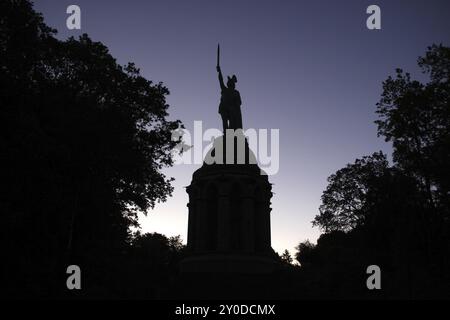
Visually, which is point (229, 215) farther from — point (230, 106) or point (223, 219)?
point (230, 106)

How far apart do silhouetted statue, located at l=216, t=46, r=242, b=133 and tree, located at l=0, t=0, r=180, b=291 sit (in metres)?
6.20

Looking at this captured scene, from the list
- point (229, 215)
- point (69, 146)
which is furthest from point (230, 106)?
point (69, 146)

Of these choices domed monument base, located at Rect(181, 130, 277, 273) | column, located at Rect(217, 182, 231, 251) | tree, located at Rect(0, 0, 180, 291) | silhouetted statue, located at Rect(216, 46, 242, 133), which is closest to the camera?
tree, located at Rect(0, 0, 180, 291)

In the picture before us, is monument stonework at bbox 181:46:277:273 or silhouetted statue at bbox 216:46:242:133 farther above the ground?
silhouetted statue at bbox 216:46:242:133

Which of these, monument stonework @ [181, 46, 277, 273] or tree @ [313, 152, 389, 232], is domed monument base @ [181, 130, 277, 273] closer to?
monument stonework @ [181, 46, 277, 273]

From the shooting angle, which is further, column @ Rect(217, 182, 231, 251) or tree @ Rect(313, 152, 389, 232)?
tree @ Rect(313, 152, 389, 232)

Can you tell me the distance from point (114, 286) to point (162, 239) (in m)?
57.9

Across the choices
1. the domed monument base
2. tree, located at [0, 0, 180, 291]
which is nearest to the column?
the domed monument base

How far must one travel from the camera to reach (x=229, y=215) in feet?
91.4

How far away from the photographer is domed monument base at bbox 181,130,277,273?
2600cm

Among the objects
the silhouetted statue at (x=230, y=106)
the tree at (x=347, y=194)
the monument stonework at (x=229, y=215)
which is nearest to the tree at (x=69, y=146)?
the monument stonework at (x=229, y=215)

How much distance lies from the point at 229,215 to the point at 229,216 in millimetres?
105

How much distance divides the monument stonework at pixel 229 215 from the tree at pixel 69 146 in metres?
3.06
